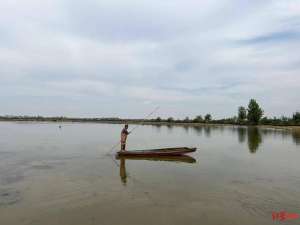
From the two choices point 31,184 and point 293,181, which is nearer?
point 31,184

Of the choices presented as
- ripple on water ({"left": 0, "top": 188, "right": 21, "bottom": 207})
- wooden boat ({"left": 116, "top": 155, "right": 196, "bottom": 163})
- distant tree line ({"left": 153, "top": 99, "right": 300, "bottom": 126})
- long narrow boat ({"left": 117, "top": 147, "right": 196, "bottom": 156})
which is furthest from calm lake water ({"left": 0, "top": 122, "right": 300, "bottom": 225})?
distant tree line ({"left": 153, "top": 99, "right": 300, "bottom": 126})

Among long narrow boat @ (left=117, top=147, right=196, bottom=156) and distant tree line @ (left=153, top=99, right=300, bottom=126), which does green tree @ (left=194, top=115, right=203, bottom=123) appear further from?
long narrow boat @ (left=117, top=147, right=196, bottom=156)

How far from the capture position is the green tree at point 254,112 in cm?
8706

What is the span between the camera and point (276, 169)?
15953 mm

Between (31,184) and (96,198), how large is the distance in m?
3.22

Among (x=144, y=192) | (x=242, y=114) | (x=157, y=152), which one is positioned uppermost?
(x=242, y=114)

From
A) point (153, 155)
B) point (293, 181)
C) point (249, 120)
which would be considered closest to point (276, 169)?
point (293, 181)

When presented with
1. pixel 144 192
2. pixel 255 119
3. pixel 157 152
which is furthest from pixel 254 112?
Answer: pixel 144 192

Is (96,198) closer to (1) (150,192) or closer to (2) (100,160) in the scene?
(1) (150,192)

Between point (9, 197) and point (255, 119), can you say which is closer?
point (9, 197)

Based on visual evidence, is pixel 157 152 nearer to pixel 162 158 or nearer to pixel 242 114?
pixel 162 158

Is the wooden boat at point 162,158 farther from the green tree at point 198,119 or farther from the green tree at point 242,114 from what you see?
the green tree at point 198,119

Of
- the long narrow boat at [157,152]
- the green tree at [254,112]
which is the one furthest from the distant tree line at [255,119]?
the long narrow boat at [157,152]

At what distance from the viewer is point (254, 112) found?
8750 centimetres
